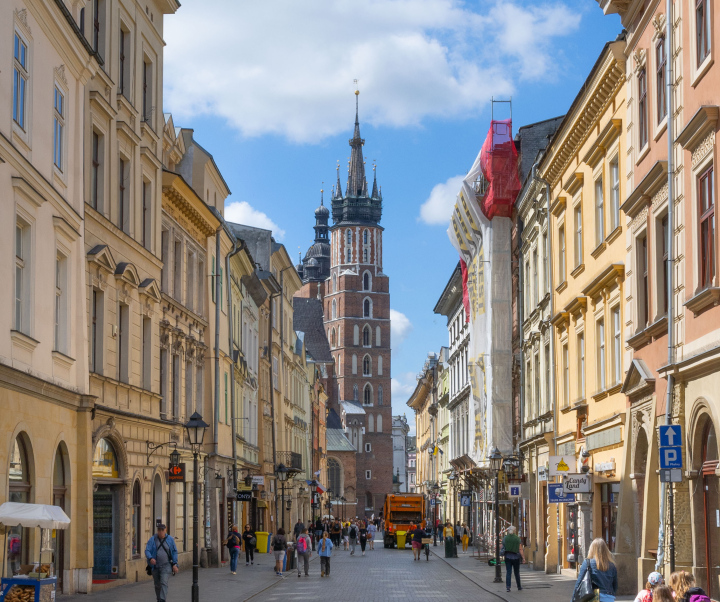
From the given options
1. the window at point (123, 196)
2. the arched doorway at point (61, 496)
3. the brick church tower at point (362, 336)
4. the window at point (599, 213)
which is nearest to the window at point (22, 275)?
the arched doorway at point (61, 496)

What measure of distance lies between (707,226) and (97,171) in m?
14.6

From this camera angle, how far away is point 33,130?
19.6 meters

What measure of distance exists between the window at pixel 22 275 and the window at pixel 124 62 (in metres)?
9.41

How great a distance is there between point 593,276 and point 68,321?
1198 cm

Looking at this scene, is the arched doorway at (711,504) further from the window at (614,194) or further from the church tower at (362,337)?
the church tower at (362,337)

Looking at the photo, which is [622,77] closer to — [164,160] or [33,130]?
[33,130]

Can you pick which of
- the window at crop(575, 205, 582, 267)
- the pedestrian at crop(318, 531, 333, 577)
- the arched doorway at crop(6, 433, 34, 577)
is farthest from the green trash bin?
the arched doorway at crop(6, 433, 34, 577)

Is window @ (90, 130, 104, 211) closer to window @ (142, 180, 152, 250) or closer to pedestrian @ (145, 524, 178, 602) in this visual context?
window @ (142, 180, 152, 250)

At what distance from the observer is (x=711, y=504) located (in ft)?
53.9

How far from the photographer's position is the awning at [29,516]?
15125 mm

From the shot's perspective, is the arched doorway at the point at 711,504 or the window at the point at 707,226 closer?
the window at the point at 707,226

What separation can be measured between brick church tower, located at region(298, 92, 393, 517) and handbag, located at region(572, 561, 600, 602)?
12494cm

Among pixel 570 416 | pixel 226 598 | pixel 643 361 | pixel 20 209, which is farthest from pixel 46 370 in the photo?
pixel 570 416

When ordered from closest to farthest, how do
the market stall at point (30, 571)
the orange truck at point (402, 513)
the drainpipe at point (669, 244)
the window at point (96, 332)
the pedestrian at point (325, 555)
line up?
the market stall at point (30, 571) → the drainpipe at point (669, 244) → the window at point (96, 332) → the pedestrian at point (325, 555) → the orange truck at point (402, 513)
